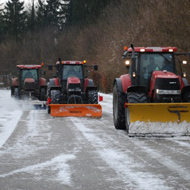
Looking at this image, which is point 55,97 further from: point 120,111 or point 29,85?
point 29,85

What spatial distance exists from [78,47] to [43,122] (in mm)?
40612

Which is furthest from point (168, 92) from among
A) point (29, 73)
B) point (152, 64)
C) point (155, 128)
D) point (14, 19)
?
point (14, 19)

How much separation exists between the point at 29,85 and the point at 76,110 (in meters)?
11.4

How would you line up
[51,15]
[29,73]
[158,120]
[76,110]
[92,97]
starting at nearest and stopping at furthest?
1. [158,120]
2. [76,110]
3. [92,97]
4. [29,73]
5. [51,15]

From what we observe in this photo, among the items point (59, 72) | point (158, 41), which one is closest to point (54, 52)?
point (158, 41)

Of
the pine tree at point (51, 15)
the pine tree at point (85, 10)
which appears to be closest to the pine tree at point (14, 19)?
the pine tree at point (51, 15)

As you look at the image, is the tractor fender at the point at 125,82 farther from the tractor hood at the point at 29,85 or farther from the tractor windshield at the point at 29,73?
the tractor windshield at the point at 29,73

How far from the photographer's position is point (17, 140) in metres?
8.46

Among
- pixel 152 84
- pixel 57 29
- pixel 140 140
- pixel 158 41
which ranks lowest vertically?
pixel 140 140

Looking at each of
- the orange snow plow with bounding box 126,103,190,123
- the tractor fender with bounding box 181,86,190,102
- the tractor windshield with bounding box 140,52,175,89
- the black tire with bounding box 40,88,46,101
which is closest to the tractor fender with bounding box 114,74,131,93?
the tractor windshield with bounding box 140,52,175,89

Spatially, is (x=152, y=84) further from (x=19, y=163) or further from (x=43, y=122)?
(x=19, y=163)

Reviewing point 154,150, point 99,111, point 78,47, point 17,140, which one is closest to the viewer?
point 154,150

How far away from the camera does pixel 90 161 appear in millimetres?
6359

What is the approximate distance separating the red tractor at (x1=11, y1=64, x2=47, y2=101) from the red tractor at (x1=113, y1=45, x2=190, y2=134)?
1355cm
